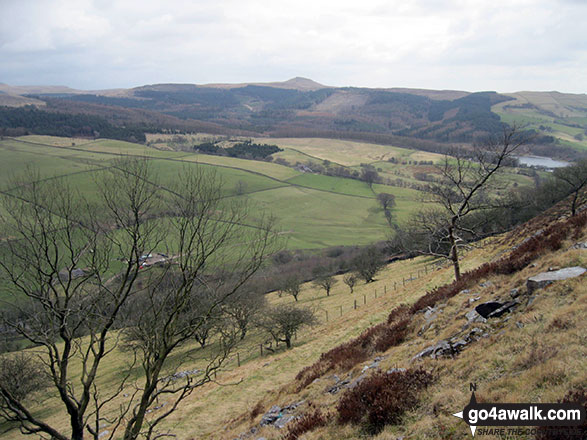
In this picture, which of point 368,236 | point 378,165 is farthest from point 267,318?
point 378,165

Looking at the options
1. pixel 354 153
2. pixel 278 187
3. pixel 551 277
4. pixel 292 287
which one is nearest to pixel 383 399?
pixel 551 277

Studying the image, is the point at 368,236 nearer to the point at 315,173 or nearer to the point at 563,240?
the point at 315,173

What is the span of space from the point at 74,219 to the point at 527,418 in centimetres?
1383

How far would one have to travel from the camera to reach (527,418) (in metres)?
6.25

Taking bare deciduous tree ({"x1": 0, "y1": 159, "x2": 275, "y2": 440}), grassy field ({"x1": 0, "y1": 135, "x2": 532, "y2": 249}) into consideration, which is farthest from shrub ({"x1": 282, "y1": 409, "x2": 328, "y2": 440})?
grassy field ({"x1": 0, "y1": 135, "x2": 532, "y2": 249})

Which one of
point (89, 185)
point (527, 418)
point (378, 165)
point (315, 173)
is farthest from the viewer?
point (378, 165)

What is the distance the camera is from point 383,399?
337 inches

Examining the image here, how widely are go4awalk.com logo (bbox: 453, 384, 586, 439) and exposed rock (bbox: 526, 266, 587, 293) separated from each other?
5.49 m

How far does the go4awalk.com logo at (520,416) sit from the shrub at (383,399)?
4.74 feet

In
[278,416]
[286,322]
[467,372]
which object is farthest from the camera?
[286,322]

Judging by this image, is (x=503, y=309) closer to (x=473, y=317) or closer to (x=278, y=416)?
(x=473, y=317)

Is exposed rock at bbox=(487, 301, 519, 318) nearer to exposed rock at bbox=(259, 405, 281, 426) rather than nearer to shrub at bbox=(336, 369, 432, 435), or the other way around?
shrub at bbox=(336, 369, 432, 435)

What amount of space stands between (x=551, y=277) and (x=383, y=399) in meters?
6.85

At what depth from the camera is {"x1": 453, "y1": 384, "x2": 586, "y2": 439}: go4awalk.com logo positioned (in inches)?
223
